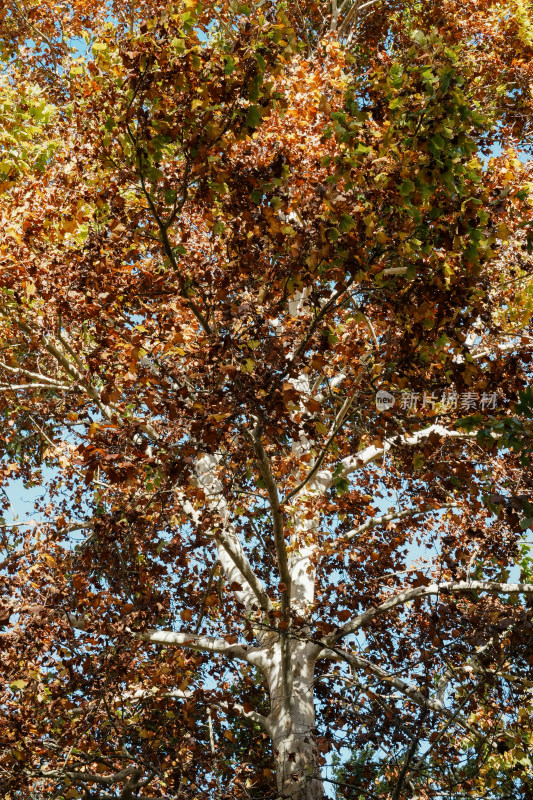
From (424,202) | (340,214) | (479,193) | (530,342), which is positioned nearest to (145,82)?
(340,214)

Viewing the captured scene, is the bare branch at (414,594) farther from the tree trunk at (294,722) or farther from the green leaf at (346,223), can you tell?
the green leaf at (346,223)

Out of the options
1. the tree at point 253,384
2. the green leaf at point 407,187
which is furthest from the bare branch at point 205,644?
the green leaf at point 407,187

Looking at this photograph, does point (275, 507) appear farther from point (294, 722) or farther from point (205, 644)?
point (294, 722)

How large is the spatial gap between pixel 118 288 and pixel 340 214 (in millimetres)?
2133

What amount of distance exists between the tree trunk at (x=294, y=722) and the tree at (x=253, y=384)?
0.03 m

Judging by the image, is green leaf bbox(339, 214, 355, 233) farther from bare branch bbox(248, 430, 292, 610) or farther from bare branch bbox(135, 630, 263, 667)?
bare branch bbox(135, 630, 263, 667)

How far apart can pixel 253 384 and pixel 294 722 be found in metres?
3.65

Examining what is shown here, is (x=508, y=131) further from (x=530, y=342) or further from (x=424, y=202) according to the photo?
(x=424, y=202)

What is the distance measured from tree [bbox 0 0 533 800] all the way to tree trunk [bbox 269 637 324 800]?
1.1 inches

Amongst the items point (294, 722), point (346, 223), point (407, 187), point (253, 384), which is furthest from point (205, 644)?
point (407, 187)

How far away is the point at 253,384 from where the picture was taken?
482 cm

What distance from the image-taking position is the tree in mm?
4812

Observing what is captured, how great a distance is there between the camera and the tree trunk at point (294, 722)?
5.80 metres

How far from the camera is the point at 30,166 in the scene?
24.3ft
